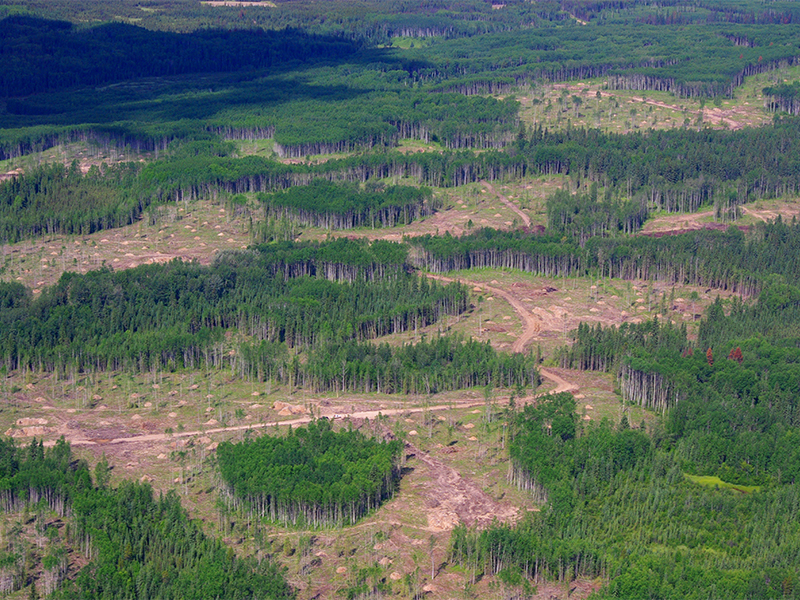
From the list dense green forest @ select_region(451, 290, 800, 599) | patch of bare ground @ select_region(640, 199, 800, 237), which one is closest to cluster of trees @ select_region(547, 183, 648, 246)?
patch of bare ground @ select_region(640, 199, 800, 237)

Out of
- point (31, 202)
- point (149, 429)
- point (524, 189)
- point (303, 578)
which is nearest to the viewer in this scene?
point (303, 578)

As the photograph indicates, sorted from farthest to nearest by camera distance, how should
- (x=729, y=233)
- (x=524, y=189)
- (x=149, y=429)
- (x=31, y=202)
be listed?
(x=524, y=189), (x=31, y=202), (x=729, y=233), (x=149, y=429)

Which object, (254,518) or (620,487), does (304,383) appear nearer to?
(254,518)

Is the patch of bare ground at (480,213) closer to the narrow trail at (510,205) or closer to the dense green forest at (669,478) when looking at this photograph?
the narrow trail at (510,205)

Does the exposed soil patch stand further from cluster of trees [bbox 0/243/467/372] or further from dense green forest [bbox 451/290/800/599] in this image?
cluster of trees [bbox 0/243/467/372]

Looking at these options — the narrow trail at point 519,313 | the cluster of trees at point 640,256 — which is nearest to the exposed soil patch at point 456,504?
the narrow trail at point 519,313

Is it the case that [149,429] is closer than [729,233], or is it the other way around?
[149,429]

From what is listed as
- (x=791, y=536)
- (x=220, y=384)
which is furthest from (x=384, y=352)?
(x=791, y=536)
